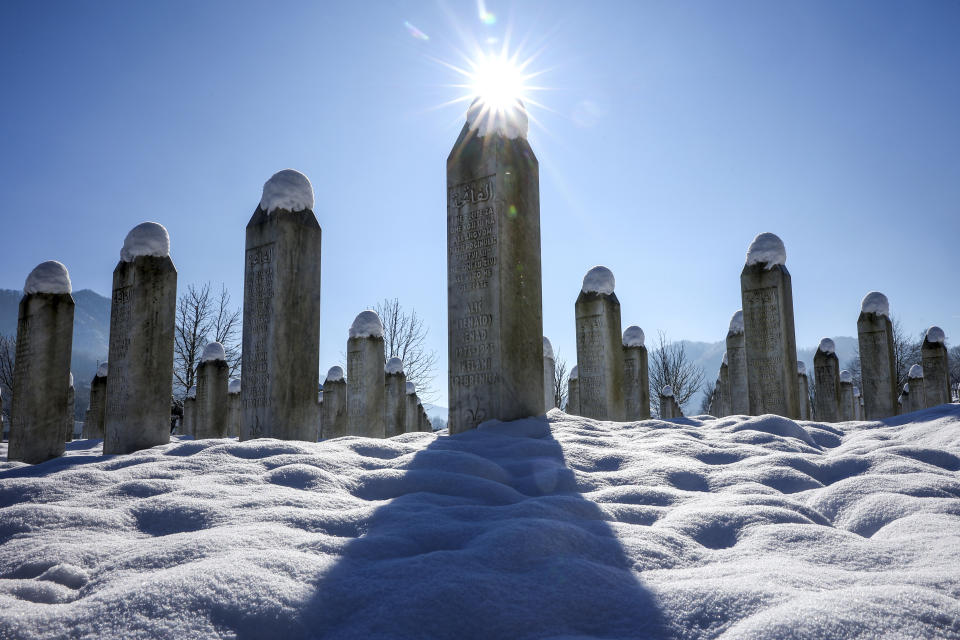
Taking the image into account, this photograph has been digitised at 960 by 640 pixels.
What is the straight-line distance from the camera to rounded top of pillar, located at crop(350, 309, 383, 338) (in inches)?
546

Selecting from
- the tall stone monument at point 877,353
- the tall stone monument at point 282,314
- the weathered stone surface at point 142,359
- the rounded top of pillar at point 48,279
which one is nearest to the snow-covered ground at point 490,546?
the tall stone monument at point 282,314

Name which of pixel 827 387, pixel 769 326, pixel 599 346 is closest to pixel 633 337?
pixel 599 346

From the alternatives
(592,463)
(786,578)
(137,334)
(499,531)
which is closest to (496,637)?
(499,531)

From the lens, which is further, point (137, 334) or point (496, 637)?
point (137, 334)

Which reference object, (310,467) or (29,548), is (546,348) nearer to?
(310,467)

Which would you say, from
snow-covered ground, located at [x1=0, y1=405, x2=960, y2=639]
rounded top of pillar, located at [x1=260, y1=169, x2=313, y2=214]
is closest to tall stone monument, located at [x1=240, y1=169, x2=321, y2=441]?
rounded top of pillar, located at [x1=260, y1=169, x2=313, y2=214]

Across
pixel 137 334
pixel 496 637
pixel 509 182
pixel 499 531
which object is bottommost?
pixel 496 637

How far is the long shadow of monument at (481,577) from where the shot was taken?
180 cm

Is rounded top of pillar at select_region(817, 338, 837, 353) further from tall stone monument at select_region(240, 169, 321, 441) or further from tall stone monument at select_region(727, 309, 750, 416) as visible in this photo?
tall stone monument at select_region(240, 169, 321, 441)

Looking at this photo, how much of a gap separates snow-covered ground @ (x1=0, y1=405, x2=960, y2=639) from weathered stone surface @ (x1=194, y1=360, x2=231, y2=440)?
1183cm

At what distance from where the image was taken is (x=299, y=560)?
216cm

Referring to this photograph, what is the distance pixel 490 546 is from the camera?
229cm

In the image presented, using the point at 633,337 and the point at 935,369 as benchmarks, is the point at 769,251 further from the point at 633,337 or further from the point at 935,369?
the point at 935,369

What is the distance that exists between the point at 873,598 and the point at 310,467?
9.54ft
